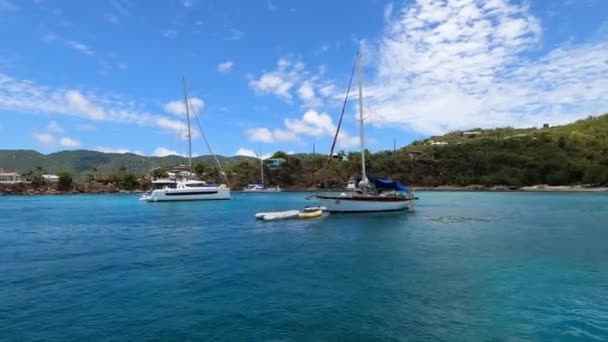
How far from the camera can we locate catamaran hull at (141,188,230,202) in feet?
304

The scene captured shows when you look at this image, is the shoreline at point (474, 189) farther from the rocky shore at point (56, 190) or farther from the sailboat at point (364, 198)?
the sailboat at point (364, 198)

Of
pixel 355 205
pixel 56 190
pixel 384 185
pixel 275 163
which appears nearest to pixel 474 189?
pixel 275 163

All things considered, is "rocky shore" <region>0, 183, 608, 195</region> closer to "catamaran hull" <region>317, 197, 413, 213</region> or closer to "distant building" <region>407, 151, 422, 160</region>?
"distant building" <region>407, 151, 422, 160</region>

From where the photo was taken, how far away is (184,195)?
9462 cm

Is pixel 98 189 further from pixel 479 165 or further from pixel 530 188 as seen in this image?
pixel 530 188

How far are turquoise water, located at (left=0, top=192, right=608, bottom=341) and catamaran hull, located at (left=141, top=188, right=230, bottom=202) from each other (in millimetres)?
55784

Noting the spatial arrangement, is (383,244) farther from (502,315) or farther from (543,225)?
(543,225)

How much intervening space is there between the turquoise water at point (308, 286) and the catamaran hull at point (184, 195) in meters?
55.8

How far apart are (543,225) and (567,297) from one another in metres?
29.9

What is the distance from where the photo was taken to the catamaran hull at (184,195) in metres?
92.8

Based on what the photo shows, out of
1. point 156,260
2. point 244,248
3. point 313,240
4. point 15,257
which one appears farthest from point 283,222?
point 15,257

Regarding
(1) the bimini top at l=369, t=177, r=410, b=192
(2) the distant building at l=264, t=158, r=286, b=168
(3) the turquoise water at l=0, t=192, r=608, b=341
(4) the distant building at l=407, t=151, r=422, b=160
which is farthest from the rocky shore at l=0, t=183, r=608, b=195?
(3) the turquoise water at l=0, t=192, r=608, b=341

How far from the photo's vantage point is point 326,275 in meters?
21.5

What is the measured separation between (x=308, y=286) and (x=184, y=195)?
264 ft
